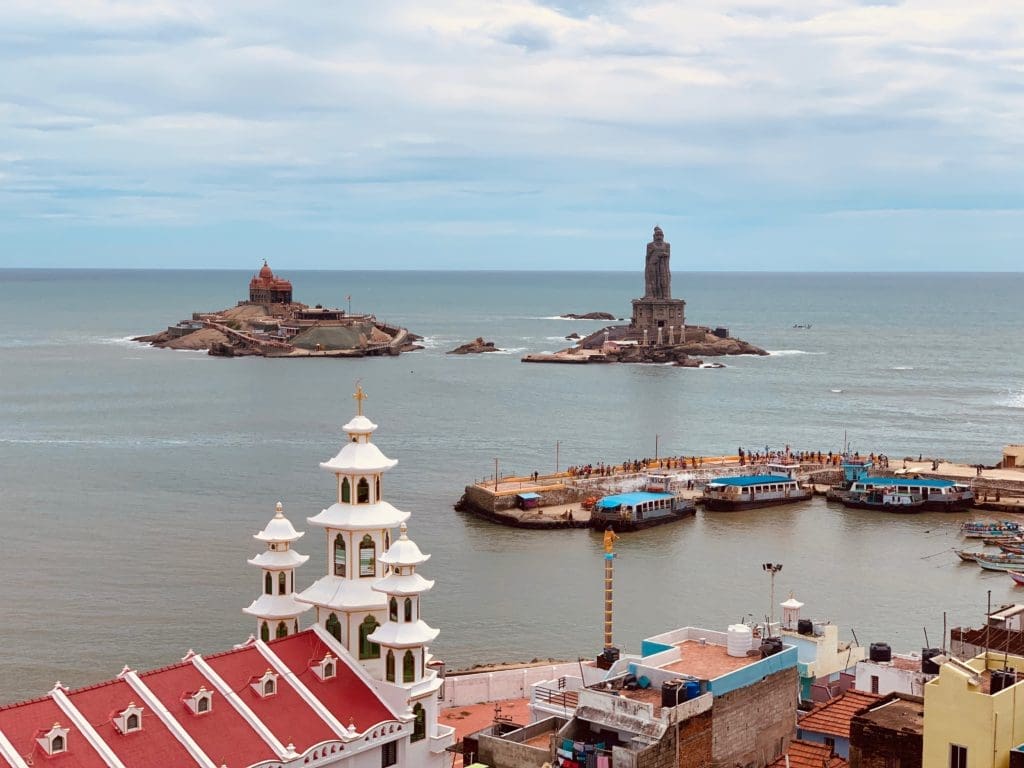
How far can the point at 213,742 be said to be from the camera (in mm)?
26938

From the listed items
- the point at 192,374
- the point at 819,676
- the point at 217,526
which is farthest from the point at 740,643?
the point at 192,374

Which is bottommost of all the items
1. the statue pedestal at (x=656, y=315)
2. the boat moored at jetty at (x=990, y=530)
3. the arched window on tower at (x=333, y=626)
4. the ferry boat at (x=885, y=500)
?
the boat moored at jetty at (x=990, y=530)

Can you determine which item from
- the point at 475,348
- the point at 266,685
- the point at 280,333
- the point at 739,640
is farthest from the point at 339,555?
the point at 280,333

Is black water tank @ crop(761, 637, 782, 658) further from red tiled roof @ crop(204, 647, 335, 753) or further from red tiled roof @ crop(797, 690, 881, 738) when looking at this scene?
red tiled roof @ crop(204, 647, 335, 753)

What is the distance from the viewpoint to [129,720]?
26.2 metres

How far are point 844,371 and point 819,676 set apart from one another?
113272mm

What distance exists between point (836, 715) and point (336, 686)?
33.1ft

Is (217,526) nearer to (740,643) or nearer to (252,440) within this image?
(252,440)

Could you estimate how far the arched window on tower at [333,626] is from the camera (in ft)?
102

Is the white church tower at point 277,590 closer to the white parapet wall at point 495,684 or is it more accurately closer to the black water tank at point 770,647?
the white parapet wall at point 495,684

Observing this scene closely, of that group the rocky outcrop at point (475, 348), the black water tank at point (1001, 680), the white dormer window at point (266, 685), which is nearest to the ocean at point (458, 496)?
the white dormer window at point (266, 685)

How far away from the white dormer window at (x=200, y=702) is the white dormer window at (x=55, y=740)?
2.58 m

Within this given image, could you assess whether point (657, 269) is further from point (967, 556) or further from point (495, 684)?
point (495, 684)

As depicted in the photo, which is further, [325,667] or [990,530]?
[990,530]
